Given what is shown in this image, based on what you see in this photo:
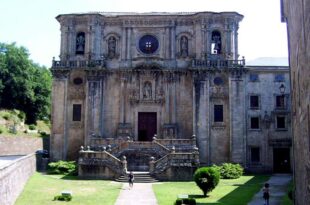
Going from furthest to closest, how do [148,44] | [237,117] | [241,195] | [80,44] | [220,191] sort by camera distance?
[80,44], [148,44], [237,117], [220,191], [241,195]

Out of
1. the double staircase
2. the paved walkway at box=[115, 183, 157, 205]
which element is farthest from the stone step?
the paved walkway at box=[115, 183, 157, 205]

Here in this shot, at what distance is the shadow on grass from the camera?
2489 cm

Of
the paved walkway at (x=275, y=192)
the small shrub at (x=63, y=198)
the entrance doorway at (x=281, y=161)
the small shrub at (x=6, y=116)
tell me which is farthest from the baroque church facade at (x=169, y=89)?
the small shrub at (x=63, y=198)

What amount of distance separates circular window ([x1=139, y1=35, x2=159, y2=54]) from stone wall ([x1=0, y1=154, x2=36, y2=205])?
64.6ft

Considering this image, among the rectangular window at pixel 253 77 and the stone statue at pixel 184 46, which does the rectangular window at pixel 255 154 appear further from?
the stone statue at pixel 184 46

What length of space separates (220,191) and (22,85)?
4013 cm

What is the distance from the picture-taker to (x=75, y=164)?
42.0m

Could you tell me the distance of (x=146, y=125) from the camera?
45500 mm

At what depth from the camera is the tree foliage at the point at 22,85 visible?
60150 millimetres

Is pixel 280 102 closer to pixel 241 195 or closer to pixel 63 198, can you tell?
pixel 241 195

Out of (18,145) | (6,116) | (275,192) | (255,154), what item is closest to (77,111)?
(18,145)

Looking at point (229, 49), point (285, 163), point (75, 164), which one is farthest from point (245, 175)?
point (75, 164)

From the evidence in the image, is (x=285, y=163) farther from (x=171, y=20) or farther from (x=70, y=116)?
(x=70, y=116)

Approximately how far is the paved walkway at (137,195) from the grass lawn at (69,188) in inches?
17.3
